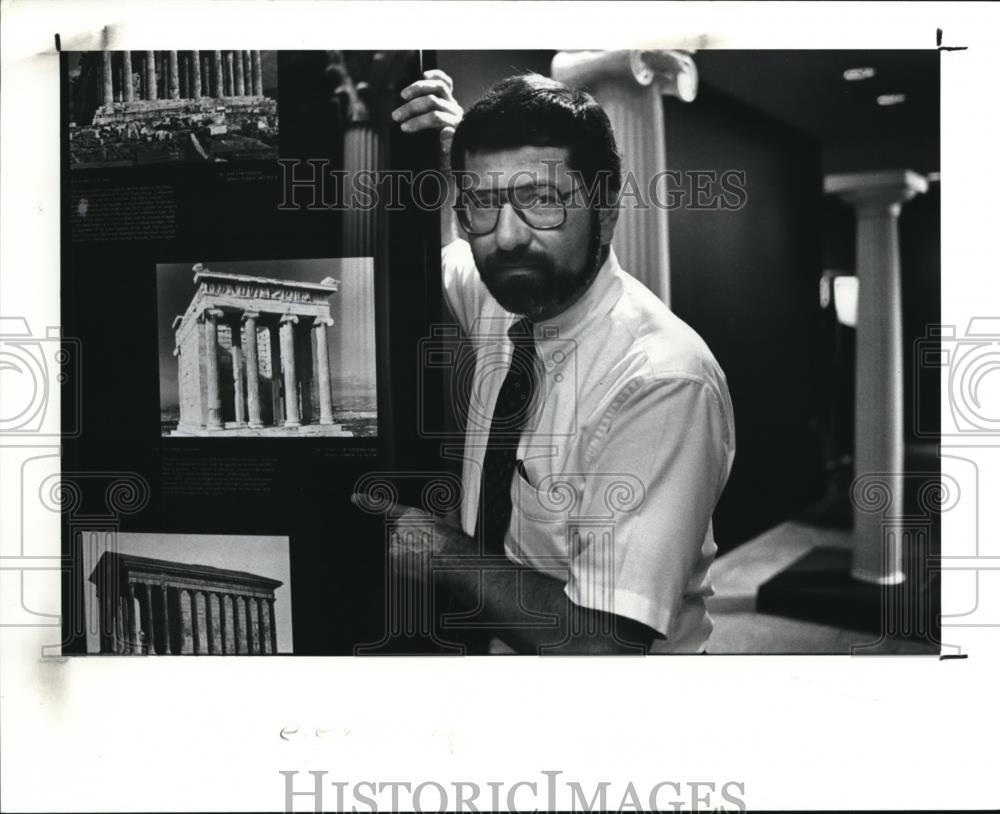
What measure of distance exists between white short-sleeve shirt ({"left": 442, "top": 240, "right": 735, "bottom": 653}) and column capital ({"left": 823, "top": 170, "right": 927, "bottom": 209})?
0.54m

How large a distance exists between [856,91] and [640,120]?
56 cm

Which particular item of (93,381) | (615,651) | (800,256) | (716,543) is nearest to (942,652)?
(716,543)

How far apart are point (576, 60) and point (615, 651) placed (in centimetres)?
151

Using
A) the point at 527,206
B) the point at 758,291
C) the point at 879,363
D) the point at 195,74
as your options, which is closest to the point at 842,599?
the point at 879,363

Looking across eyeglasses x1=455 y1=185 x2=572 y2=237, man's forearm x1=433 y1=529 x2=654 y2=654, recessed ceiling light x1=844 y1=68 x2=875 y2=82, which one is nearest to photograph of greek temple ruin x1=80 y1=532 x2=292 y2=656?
man's forearm x1=433 y1=529 x2=654 y2=654

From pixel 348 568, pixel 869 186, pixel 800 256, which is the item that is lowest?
pixel 348 568

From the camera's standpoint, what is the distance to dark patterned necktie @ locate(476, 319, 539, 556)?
2.15m

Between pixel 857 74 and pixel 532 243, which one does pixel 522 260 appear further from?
pixel 857 74

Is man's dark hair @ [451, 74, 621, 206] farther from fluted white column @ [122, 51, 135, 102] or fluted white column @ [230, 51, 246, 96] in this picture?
fluted white column @ [122, 51, 135, 102]

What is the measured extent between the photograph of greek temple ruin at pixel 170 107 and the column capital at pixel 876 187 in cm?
146

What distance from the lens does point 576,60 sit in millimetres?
2115

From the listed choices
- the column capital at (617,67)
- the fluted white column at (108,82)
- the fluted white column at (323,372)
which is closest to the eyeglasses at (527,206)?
the column capital at (617,67)

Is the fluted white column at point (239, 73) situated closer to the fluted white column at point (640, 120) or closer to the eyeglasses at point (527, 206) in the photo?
the eyeglasses at point (527, 206)

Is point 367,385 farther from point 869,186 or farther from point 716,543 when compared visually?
point 869,186
